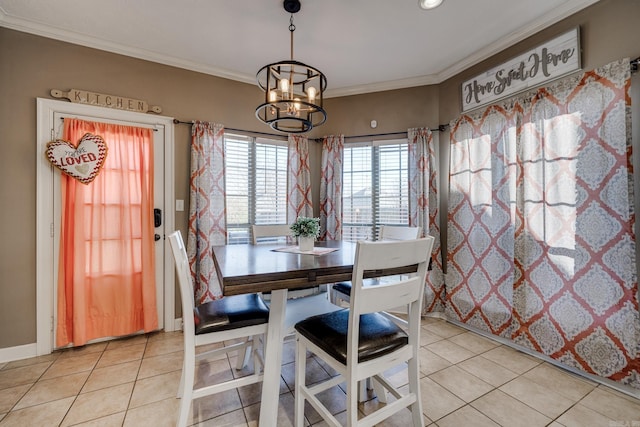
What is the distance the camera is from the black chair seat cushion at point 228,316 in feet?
4.95

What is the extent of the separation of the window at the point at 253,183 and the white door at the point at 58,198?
625 mm

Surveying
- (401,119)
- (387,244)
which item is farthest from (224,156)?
(387,244)

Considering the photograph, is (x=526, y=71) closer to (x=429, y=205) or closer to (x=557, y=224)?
(x=557, y=224)

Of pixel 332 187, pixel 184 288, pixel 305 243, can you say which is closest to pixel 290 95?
pixel 305 243

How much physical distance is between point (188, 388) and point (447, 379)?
67.4 inches

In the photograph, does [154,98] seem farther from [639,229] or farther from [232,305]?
[639,229]

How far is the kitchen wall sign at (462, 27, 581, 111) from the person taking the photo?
2111mm

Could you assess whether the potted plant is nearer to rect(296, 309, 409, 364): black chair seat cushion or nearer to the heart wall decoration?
rect(296, 309, 409, 364): black chair seat cushion

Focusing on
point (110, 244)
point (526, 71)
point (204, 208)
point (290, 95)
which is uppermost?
point (526, 71)

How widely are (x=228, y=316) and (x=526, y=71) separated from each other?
300 centimetres

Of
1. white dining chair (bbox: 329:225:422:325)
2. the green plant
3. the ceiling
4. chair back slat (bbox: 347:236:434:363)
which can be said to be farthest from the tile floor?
the ceiling

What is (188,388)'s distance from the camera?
144cm

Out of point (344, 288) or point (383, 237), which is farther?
point (383, 237)

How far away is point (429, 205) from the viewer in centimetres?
318
